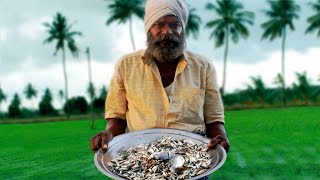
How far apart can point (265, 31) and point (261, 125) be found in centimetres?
2997

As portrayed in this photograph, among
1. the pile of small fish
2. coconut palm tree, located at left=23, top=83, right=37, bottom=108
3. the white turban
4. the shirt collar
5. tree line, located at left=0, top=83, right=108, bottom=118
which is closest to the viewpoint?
the pile of small fish

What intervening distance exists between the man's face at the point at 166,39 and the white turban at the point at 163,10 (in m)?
0.02

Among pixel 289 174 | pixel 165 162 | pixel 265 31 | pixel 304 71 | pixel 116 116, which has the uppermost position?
pixel 265 31

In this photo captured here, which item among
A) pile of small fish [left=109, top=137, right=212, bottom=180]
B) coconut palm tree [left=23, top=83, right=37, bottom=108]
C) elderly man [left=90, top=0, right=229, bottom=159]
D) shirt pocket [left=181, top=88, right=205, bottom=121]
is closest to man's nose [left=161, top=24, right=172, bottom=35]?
elderly man [left=90, top=0, right=229, bottom=159]

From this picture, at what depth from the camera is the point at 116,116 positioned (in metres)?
2.97

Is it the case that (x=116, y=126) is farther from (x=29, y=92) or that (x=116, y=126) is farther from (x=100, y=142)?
(x=29, y=92)

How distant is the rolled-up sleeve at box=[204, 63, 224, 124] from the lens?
2.97 meters

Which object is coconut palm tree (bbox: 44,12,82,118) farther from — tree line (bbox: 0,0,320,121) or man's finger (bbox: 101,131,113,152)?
man's finger (bbox: 101,131,113,152)

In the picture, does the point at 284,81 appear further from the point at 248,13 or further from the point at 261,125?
the point at 261,125

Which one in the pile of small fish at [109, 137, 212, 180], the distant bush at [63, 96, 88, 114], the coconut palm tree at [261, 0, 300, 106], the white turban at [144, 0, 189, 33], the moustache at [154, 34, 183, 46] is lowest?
the pile of small fish at [109, 137, 212, 180]

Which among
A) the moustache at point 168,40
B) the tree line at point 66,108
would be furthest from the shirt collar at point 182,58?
the tree line at point 66,108

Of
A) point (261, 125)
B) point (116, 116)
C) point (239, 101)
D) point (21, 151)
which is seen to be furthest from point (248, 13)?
point (116, 116)

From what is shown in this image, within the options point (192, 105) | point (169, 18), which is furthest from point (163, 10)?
point (192, 105)

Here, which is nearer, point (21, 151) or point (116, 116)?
point (116, 116)
